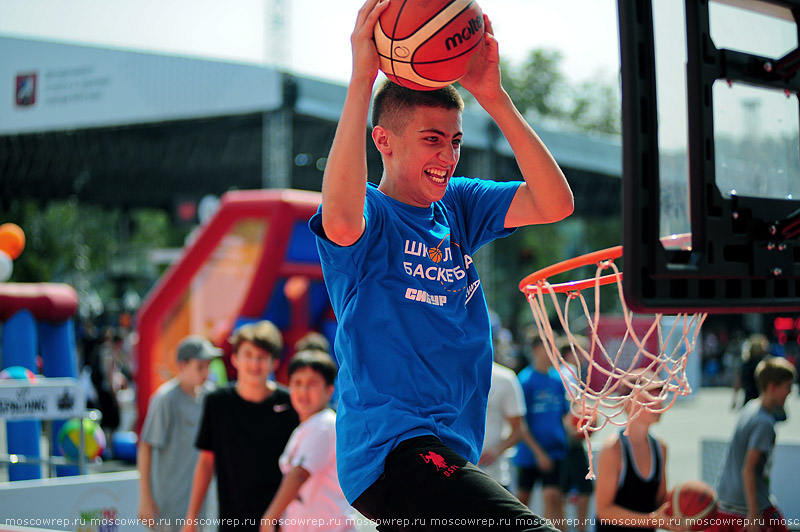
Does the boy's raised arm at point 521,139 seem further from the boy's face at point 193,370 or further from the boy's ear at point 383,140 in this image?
the boy's face at point 193,370

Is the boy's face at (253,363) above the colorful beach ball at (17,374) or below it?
above

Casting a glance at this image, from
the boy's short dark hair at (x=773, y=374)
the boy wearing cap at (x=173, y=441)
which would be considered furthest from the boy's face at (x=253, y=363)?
Answer: the boy's short dark hair at (x=773, y=374)

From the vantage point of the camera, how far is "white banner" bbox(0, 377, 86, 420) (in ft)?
24.9

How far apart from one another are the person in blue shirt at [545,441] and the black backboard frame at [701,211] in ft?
18.2

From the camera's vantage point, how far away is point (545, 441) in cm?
861

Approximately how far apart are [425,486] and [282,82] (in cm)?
1383

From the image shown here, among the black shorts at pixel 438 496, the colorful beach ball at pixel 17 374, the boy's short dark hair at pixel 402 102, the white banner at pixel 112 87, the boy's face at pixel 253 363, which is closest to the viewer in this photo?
the black shorts at pixel 438 496

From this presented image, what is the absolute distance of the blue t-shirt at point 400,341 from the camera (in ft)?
8.77

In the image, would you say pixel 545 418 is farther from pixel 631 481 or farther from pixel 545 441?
pixel 631 481

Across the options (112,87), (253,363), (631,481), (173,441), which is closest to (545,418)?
(631,481)

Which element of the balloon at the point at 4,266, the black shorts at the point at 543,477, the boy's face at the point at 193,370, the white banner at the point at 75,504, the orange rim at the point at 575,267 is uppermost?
the balloon at the point at 4,266

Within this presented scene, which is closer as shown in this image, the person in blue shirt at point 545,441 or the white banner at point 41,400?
the white banner at point 41,400

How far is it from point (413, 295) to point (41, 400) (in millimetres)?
6074

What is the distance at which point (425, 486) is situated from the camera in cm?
249
